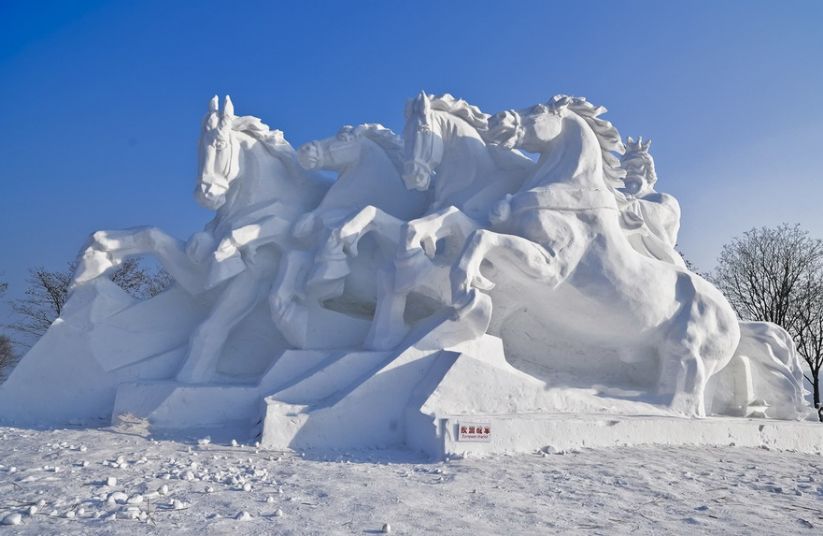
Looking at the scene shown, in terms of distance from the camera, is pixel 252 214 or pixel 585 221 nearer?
pixel 585 221

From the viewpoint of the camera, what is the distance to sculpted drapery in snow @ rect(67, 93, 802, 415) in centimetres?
508

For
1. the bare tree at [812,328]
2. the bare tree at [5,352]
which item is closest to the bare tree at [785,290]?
the bare tree at [812,328]

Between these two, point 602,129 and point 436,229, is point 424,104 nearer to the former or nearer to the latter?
point 436,229

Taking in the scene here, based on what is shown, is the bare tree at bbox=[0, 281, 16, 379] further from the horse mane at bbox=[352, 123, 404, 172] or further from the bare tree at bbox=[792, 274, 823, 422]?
the bare tree at bbox=[792, 274, 823, 422]

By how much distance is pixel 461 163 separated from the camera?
591cm

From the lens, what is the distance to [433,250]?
518 cm

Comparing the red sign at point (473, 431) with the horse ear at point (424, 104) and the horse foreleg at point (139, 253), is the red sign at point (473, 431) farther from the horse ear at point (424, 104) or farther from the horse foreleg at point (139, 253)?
the horse foreleg at point (139, 253)

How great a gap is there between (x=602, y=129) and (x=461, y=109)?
4.18 feet

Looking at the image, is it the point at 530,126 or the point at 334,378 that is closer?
the point at 334,378

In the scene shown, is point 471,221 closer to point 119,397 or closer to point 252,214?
point 252,214

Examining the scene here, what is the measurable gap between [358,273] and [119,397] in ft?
7.43

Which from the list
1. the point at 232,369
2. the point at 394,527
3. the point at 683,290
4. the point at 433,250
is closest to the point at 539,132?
the point at 433,250

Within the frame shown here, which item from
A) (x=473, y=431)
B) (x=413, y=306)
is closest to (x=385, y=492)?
(x=473, y=431)

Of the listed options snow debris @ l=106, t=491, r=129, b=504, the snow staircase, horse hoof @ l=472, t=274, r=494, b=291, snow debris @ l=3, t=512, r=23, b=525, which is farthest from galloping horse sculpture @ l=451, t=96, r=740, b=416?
snow debris @ l=3, t=512, r=23, b=525
